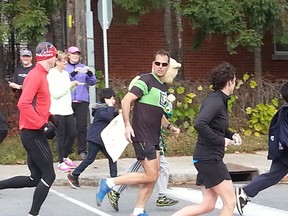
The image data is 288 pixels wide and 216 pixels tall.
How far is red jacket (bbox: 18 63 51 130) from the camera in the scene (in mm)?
6535

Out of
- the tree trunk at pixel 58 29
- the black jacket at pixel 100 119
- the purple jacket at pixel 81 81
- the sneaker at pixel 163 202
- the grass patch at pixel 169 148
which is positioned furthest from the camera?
the tree trunk at pixel 58 29

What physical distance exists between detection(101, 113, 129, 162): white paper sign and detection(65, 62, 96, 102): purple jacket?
228cm

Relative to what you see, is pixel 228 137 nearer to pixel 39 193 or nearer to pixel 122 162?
pixel 39 193

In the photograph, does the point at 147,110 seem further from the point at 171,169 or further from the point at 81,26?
the point at 81,26

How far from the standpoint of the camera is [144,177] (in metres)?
6.86

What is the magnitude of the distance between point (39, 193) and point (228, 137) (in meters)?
2.09

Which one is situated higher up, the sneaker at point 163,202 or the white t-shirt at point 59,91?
the white t-shirt at point 59,91

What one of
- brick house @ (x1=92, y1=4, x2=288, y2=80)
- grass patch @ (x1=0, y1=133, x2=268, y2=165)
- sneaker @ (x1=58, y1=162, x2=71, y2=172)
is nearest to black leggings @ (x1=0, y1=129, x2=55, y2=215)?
sneaker @ (x1=58, y1=162, x2=71, y2=172)

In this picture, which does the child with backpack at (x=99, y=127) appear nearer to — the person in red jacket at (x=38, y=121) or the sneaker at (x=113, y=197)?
the sneaker at (x=113, y=197)

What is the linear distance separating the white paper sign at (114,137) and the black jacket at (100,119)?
1.47 ft

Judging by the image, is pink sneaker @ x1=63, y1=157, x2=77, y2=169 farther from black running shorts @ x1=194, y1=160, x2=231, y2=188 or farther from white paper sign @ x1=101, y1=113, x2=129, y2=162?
black running shorts @ x1=194, y1=160, x2=231, y2=188

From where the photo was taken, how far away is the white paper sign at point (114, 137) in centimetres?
838

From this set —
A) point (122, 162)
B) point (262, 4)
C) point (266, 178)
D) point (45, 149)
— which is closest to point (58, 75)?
point (122, 162)

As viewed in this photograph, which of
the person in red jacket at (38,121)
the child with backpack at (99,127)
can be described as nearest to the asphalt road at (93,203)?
the child with backpack at (99,127)
